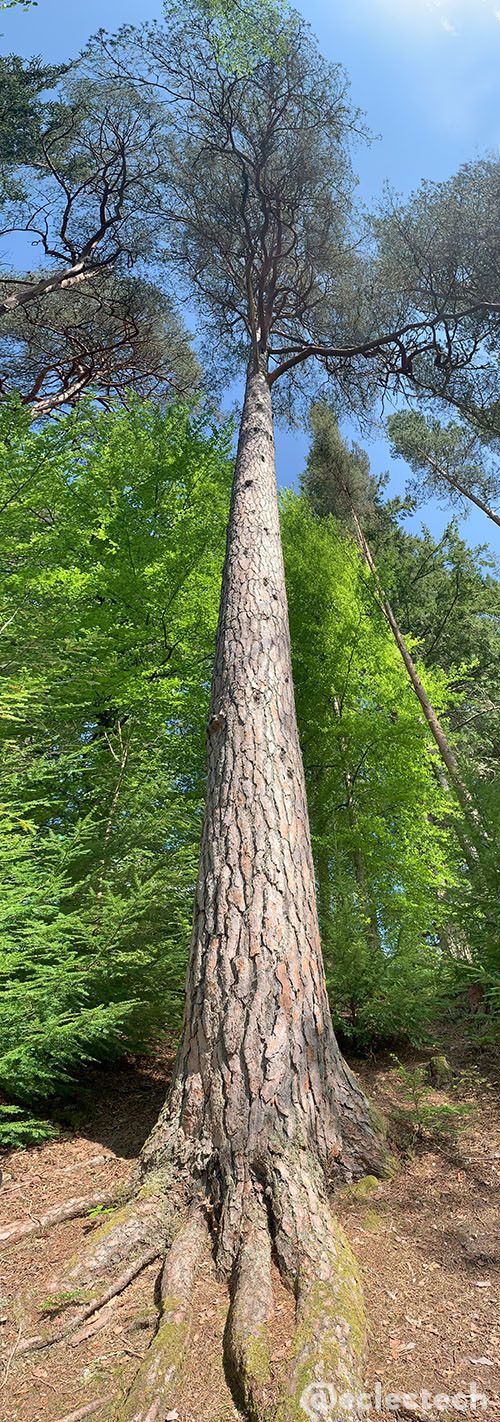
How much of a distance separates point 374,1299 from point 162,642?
5.54 meters

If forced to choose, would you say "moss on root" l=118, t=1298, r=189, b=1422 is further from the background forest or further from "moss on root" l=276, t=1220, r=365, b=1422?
the background forest

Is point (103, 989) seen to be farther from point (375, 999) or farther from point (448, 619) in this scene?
point (448, 619)

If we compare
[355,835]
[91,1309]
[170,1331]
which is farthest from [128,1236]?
[355,835]

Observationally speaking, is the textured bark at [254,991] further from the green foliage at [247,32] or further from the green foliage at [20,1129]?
the green foliage at [247,32]

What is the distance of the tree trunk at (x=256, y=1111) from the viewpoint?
1.98 m

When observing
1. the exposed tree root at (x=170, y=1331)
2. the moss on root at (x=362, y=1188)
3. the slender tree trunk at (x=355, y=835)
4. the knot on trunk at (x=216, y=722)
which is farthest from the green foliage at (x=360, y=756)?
the exposed tree root at (x=170, y=1331)

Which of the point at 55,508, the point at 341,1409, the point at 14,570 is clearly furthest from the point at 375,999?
the point at 55,508

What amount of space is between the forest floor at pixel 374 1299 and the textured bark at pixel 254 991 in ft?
0.84

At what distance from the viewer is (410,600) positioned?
44.6ft

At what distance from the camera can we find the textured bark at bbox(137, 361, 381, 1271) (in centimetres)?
259

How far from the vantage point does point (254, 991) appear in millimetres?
2816

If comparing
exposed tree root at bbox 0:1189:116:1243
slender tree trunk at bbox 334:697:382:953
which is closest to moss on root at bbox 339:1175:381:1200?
exposed tree root at bbox 0:1189:116:1243

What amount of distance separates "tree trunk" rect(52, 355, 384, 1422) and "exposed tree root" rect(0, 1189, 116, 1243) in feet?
0.94

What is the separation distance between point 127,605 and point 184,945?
11.7ft
